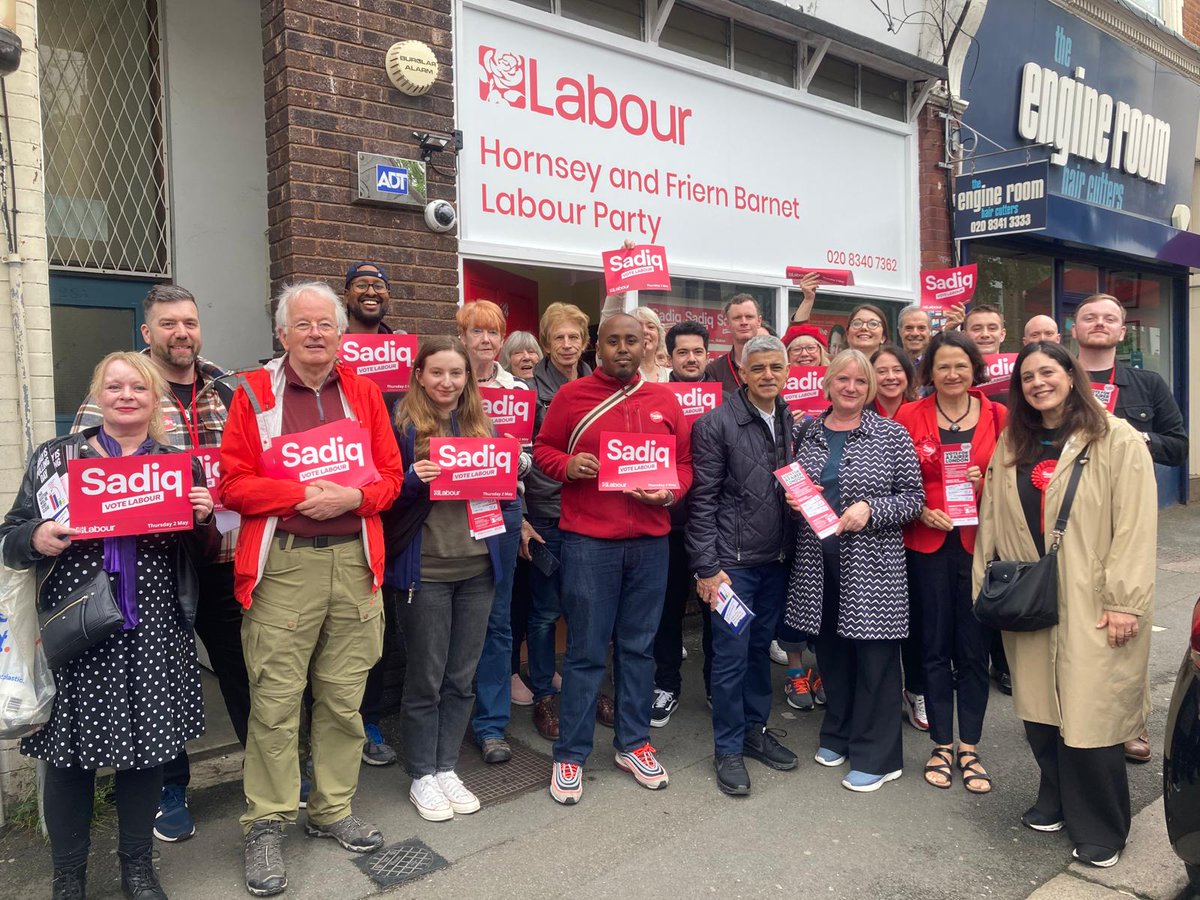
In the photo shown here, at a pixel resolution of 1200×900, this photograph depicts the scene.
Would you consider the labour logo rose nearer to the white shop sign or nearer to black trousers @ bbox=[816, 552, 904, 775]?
the white shop sign

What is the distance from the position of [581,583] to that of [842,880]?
1508 mm

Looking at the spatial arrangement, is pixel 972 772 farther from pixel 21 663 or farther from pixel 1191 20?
pixel 1191 20

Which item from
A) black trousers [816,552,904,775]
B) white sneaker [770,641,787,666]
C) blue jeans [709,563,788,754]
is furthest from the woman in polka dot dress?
white sneaker [770,641,787,666]

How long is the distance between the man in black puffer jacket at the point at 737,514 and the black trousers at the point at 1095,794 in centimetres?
127

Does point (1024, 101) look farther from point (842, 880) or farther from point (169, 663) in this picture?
point (169, 663)

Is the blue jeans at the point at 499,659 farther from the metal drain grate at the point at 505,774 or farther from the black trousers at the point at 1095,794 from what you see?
the black trousers at the point at 1095,794

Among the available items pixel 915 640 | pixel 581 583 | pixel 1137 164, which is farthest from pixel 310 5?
pixel 1137 164

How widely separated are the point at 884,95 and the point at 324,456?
6.98 m

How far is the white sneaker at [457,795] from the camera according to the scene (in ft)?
12.4

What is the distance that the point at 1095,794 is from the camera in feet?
11.1

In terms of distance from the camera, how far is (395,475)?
3492mm

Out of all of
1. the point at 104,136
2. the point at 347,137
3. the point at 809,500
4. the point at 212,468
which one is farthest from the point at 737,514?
the point at 104,136

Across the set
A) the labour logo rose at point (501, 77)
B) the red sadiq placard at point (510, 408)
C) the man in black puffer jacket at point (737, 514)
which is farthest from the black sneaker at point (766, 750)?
the labour logo rose at point (501, 77)

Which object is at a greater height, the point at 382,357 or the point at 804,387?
the point at 382,357
